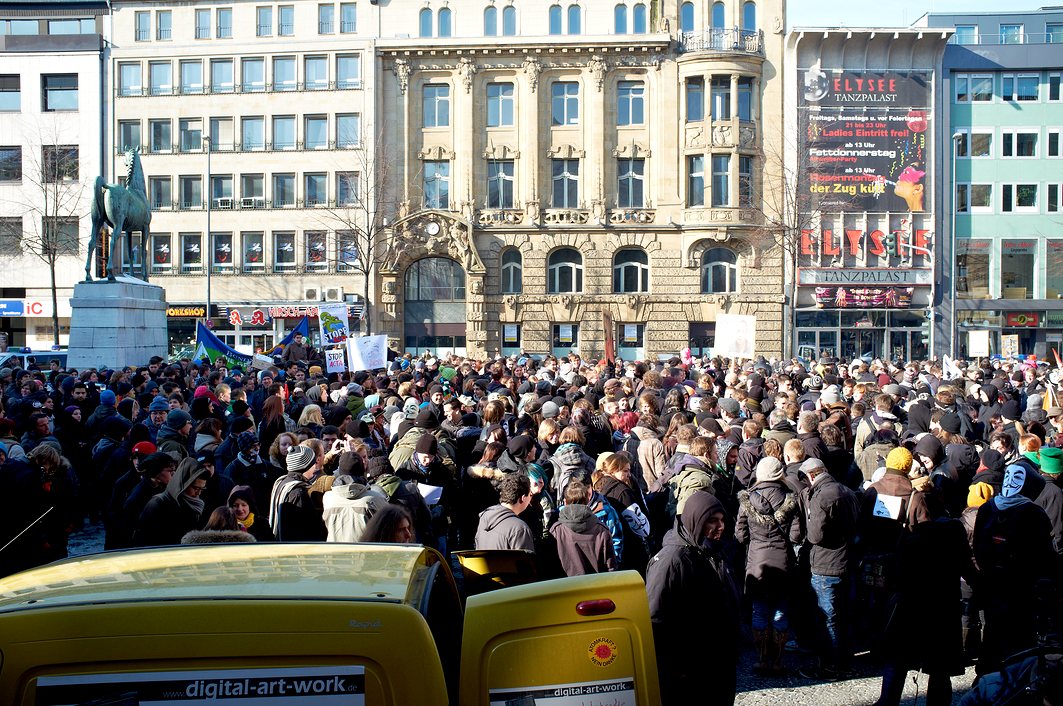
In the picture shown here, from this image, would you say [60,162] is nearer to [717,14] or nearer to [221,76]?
[221,76]

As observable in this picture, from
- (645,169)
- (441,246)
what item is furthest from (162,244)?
(645,169)

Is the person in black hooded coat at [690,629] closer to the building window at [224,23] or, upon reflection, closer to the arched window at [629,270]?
the arched window at [629,270]

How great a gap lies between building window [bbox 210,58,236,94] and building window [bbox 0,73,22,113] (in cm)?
1031

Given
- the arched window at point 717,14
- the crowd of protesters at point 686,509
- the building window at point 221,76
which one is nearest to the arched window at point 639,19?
the arched window at point 717,14

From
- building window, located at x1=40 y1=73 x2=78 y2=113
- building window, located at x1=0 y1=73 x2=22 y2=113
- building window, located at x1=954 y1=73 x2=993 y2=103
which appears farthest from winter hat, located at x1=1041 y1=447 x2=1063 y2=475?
building window, located at x1=0 y1=73 x2=22 y2=113

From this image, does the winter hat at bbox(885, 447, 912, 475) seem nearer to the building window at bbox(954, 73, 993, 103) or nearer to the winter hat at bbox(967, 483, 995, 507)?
the winter hat at bbox(967, 483, 995, 507)

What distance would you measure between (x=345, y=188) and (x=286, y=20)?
8.32 meters

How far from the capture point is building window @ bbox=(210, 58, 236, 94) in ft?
156

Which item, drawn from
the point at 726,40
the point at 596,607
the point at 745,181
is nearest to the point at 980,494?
the point at 596,607

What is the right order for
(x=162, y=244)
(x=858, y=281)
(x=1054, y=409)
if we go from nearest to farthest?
(x=1054, y=409) < (x=858, y=281) < (x=162, y=244)

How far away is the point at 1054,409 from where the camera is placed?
14.7 meters

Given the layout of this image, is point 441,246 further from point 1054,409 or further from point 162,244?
point 1054,409

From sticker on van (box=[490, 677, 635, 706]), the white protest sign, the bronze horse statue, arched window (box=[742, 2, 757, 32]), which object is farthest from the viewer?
arched window (box=[742, 2, 757, 32])

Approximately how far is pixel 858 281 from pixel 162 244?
32305mm
